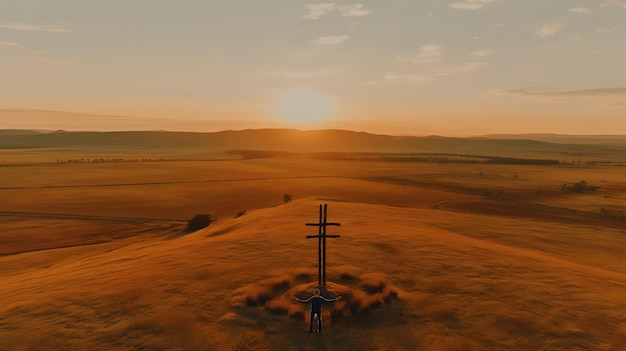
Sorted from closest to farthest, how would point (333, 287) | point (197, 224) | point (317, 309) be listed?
point (317, 309), point (333, 287), point (197, 224)

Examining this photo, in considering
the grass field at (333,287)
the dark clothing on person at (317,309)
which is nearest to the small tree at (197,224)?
the grass field at (333,287)

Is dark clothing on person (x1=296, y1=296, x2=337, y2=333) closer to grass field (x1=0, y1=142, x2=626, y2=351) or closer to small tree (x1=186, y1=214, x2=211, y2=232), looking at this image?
grass field (x1=0, y1=142, x2=626, y2=351)

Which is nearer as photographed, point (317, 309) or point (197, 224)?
point (317, 309)

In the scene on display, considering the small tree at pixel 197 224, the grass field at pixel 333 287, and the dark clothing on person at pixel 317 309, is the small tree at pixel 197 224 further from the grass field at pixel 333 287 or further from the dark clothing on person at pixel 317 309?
the dark clothing on person at pixel 317 309

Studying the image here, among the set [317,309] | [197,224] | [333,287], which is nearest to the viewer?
[317,309]

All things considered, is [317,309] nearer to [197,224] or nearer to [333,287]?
[333,287]

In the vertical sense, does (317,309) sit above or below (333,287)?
above

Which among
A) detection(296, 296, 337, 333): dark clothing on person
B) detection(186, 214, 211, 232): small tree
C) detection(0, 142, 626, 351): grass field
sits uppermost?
detection(296, 296, 337, 333): dark clothing on person

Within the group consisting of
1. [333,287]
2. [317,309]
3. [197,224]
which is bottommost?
[197,224]

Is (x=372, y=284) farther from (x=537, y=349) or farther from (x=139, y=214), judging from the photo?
(x=139, y=214)

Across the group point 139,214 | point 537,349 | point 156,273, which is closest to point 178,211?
point 139,214

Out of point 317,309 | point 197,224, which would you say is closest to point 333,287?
point 317,309

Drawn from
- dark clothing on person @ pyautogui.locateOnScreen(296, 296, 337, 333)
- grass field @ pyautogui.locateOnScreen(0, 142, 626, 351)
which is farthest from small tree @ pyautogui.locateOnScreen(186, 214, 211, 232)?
dark clothing on person @ pyautogui.locateOnScreen(296, 296, 337, 333)

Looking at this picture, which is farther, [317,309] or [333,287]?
[333,287]
